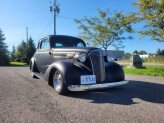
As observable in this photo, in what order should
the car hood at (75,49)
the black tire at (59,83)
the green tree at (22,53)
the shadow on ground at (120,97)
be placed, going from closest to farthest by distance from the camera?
the shadow on ground at (120,97)
the black tire at (59,83)
the car hood at (75,49)
the green tree at (22,53)

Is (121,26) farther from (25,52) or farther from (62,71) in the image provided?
(25,52)

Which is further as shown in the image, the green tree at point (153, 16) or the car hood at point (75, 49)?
the green tree at point (153, 16)

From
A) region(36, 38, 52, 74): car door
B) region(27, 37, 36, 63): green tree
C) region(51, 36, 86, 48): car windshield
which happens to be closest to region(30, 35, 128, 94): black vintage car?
region(36, 38, 52, 74): car door

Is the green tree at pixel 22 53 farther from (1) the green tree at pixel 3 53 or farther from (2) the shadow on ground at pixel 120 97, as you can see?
(2) the shadow on ground at pixel 120 97

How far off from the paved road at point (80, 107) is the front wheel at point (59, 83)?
0.58 feet

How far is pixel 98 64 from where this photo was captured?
22.0 feet

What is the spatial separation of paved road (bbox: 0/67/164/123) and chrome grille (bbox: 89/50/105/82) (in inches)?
20.3

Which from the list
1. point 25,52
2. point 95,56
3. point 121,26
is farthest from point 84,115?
point 25,52

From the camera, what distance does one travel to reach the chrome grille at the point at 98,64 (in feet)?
21.8

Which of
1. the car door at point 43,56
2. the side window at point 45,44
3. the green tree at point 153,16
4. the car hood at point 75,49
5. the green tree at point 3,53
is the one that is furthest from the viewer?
the green tree at point 3,53

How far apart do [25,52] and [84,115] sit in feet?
152

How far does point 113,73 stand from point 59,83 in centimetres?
163

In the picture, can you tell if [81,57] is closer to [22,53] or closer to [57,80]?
[57,80]

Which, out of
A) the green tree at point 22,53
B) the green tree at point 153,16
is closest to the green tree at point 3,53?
the green tree at point 22,53
